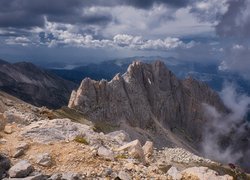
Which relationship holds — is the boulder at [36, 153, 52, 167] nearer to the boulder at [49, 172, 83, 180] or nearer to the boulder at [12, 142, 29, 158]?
the boulder at [12, 142, 29, 158]

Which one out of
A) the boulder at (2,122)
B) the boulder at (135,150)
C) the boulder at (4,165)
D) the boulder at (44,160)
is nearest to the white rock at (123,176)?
the boulder at (44,160)

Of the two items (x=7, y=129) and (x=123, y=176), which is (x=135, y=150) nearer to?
(x=123, y=176)

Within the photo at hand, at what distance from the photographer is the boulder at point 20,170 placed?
23.4 meters

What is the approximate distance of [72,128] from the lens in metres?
34.9

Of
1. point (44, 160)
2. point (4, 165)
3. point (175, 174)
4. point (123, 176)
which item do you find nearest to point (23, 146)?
point (44, 160)

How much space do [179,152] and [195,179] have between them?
479 feet

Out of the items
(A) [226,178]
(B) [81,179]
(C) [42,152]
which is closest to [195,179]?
(A) [226,178]

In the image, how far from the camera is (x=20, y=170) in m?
23.5

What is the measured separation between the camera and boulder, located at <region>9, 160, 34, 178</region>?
921 inches

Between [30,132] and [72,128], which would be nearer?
[30,132]

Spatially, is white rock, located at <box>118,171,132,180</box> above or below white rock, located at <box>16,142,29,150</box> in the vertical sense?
below

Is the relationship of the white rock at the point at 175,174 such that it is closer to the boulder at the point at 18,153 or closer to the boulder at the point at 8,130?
the boulder at the point at 18,153

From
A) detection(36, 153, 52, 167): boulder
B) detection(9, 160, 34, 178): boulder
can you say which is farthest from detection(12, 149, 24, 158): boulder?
detection(9, 160, 34, 178): boulder

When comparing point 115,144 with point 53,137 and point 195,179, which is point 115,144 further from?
point 195,179
